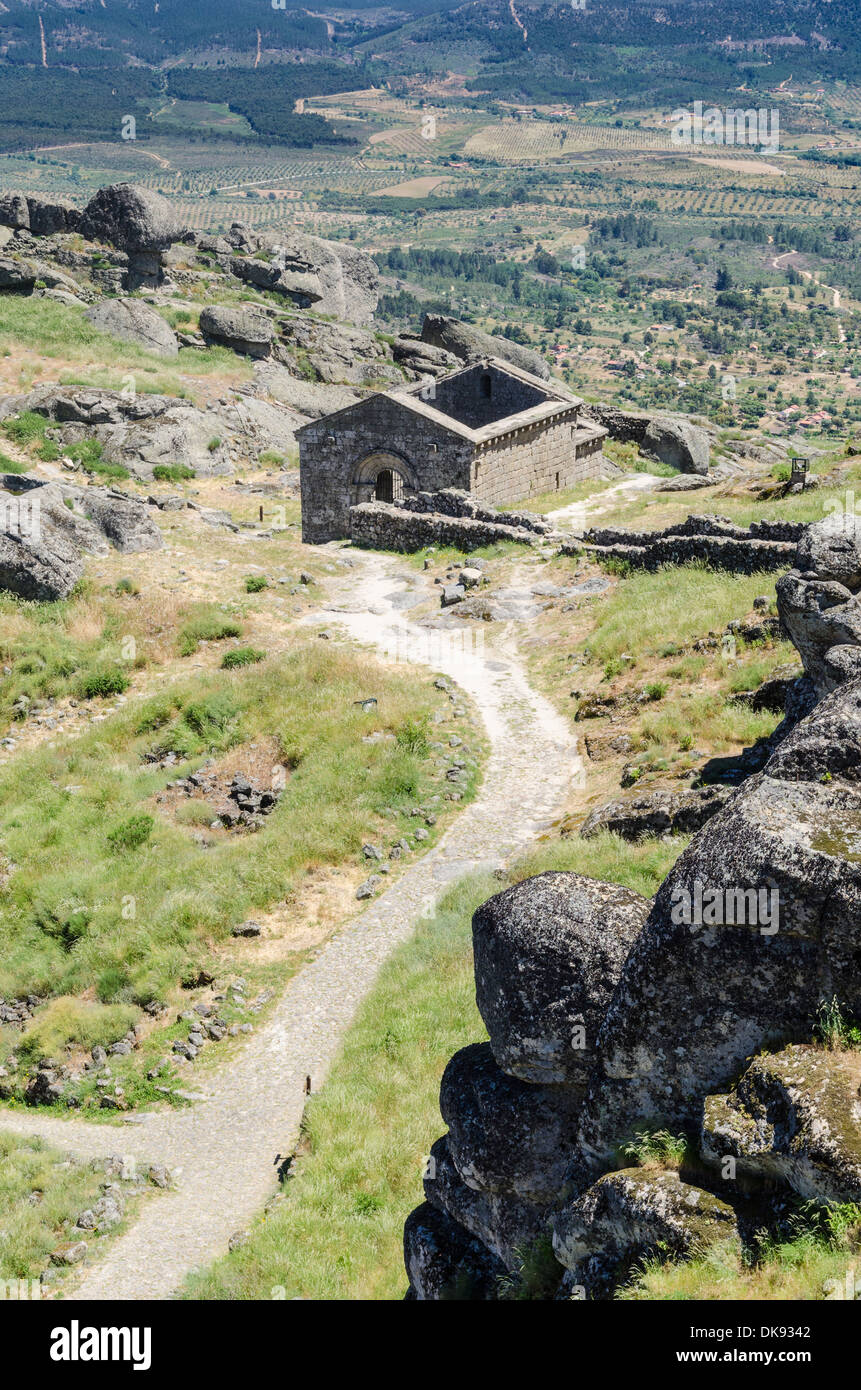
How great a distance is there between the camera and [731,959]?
21.9ft

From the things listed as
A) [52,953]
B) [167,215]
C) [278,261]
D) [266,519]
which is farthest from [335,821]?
[278,261]

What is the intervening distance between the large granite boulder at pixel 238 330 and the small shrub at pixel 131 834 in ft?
127

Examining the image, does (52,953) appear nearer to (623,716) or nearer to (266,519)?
(623,716)

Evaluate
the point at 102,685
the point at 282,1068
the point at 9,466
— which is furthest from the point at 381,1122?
the point at 9,466

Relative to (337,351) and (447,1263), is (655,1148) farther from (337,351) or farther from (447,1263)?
(337,351)

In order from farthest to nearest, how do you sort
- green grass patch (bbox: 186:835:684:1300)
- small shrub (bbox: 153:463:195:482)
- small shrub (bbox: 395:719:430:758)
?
small shrub (bbox: 153:463:195:482) → small shrub (bbox: 395:719:430:758) → green grass patch (bbox: 186:835:684:1300)

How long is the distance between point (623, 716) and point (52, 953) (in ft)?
31.5

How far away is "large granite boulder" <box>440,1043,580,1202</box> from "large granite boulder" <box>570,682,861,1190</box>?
0.26 metres

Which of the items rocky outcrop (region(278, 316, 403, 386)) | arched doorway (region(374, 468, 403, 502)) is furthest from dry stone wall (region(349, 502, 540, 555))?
rocky outcrop (region(278, 316, 403, 386))

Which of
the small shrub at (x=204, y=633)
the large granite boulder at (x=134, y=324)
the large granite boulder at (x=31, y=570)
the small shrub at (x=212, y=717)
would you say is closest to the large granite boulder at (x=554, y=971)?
the small shrub at (x=212, y=717)

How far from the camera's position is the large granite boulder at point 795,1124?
5930 mm

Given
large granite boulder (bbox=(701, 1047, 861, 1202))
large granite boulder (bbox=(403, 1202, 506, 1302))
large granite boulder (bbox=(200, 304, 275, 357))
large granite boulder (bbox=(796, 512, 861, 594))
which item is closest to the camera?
large granite boulder (bbox=(701, 1047, 861, 1202))

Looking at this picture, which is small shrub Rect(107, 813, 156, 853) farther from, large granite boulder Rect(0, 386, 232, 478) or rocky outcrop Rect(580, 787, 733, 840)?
large granite boulder Rect(0, 386, 232, 478)

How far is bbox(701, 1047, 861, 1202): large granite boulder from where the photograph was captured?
5930 millimetres
